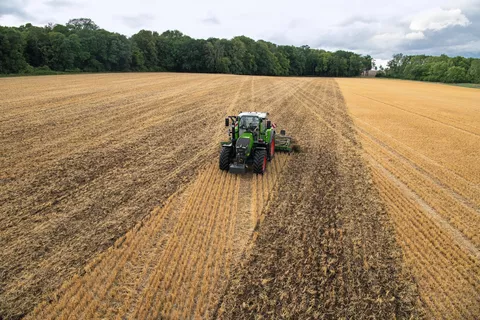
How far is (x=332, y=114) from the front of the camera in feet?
84.6

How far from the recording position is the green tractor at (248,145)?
11266 millimetres

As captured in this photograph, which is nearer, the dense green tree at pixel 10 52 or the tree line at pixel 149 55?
the dense green tree at pixel 10 52

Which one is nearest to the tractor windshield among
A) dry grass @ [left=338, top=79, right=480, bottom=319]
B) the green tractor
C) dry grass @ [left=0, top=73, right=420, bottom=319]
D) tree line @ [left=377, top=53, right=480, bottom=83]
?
the green tractor

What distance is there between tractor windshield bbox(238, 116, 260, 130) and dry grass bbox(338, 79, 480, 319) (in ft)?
17.3

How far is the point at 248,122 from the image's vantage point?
39.6 feet

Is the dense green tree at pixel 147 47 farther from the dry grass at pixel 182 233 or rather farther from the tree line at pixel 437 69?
the tree line at pixel 437 69

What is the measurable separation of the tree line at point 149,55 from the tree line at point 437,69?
11682mm

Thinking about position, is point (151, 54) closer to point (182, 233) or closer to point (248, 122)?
point (248, 122)

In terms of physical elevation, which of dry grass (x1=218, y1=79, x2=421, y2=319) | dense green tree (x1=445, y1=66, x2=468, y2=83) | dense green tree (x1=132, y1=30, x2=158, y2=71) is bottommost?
dry grass (x1=218, y1=79, x2=421, y2=319)

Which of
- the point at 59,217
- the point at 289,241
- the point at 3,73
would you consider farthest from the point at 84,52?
the point at 289,241

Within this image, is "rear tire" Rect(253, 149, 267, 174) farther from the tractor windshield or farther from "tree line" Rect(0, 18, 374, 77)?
"tree line" Rect(0, 18, 374, 77)

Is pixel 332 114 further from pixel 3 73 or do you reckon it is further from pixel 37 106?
pixel 3 73

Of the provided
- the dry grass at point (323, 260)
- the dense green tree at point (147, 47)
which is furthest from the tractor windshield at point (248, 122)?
the dense green tree at point (147, 47)

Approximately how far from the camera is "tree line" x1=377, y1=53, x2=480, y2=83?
278 feet
